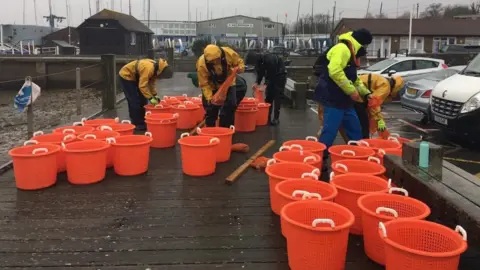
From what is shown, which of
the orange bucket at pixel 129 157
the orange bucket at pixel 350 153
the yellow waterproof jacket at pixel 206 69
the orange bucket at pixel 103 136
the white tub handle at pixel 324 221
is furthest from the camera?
the yellow waterproof jacket at pixel 206 69

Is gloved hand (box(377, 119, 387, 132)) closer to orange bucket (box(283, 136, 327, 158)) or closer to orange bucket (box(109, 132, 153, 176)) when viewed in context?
orange bucket (box(283, 136, 327, 158))

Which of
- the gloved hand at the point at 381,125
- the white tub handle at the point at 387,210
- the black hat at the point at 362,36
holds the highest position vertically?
the black hat at the point at 362,36

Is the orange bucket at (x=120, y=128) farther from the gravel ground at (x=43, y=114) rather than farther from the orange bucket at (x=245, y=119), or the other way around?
the gravel ground at (x=43, y=114)

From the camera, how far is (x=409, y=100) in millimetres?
9531

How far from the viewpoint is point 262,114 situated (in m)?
7.65

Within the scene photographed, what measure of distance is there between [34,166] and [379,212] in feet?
10.3

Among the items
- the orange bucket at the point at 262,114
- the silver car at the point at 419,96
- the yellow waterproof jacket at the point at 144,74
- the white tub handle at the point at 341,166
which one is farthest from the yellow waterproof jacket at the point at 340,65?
the silver car at the point at 419,96

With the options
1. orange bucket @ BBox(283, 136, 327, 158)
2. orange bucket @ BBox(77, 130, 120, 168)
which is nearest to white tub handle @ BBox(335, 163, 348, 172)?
orange bucket @ BBox(283, 136, 327, 158)

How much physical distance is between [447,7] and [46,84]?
73.4m

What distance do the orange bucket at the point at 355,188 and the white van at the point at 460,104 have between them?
394cm

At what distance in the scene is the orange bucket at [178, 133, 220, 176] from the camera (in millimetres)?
4484

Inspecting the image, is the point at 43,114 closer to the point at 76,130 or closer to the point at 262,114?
the point at 262,114

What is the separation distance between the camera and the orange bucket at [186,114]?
23.2 ft

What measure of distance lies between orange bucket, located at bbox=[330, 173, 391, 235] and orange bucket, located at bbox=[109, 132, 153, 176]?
85.5 inches
